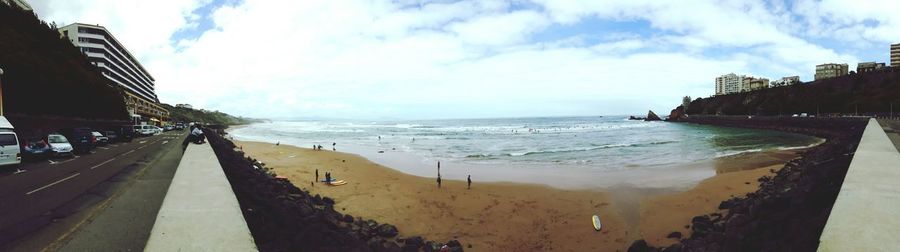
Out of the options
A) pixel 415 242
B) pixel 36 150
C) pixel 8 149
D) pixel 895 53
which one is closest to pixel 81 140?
pixel 36 150

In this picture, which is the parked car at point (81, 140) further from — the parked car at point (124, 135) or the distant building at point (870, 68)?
the distant building at point (870, 68)

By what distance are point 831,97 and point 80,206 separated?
365 feet

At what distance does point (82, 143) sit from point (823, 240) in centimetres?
3108

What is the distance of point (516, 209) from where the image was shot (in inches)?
578

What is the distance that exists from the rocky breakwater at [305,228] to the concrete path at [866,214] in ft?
23.0

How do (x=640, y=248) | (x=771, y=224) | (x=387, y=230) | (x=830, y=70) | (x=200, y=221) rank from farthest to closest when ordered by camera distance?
(x=830, y=70) → (x=387, y=230) → (x=640, y=248) → (x=771, y=224) → (x=200, y=221)

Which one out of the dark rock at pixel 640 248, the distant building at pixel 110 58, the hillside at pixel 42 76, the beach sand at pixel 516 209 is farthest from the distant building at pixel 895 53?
the distant building at pixel 110 58

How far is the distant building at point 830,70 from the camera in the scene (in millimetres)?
146000

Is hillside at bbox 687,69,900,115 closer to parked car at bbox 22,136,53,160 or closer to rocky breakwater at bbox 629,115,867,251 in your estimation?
rocky breakwater at bbox 629,115,867,251

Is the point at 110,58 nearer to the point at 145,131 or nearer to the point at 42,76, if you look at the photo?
the point at 145,131

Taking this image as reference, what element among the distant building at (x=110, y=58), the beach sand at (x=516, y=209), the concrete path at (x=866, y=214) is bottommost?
the beach sand at (x=516, y=209)

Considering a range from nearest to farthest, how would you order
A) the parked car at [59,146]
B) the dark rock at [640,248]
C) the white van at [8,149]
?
the dark rock at [640,248] < the white van at [8,149] < the parked car at [59,146]

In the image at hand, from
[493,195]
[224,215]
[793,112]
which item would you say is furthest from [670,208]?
[793,112]

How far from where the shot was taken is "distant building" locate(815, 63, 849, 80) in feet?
479
